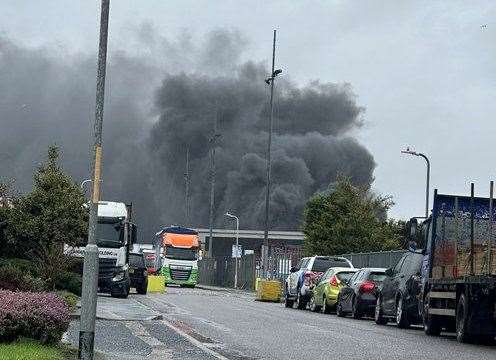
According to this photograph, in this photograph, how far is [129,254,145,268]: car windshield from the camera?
50.2 meters

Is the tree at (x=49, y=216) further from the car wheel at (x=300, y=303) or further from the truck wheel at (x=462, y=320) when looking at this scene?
the truck wheel at (x=462, y=320)

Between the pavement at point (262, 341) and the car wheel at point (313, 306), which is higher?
the pavement at point (262, 341)

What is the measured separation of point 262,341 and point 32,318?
6.69m

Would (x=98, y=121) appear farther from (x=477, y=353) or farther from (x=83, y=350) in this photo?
(x=477, y=353)

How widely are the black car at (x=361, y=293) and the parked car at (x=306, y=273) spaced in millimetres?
A: 6010

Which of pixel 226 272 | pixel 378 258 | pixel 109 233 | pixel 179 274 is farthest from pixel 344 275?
pixel 226 272

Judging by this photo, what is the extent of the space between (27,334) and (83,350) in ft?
3.12

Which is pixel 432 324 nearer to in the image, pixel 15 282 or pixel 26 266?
pixel 15 282

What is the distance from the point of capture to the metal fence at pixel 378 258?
46.2m

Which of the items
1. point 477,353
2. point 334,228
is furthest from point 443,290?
point 334,228

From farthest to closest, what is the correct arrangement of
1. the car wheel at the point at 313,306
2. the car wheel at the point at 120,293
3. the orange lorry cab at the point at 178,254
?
the orange lorry cab at the point at 178,254, the car wheel at the point at 120,293, the car wheel at the point at 313,306

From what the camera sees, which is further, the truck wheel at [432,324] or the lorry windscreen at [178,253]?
the lorry windscreen at [178,253]

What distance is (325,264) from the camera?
4241cm

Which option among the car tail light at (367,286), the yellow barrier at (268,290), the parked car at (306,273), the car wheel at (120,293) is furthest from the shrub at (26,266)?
the yellow barrier at (268,290)
